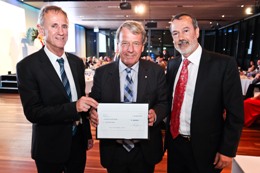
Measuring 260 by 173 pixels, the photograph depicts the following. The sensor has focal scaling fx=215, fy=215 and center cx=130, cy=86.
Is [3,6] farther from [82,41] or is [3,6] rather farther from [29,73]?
[82,41]

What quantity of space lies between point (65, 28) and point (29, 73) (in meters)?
0.37

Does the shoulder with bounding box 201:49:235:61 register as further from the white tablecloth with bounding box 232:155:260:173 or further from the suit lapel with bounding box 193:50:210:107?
the white tablecloth with bounding box 232:155:260:173

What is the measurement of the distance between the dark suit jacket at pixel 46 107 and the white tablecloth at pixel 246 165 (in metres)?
1.17

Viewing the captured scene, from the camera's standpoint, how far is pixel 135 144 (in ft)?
4.79

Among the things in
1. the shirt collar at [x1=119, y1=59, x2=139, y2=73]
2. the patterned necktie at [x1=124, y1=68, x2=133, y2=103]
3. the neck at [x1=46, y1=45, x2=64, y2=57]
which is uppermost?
the neck at [x1=46, y1=45, x2=64, y2=57]

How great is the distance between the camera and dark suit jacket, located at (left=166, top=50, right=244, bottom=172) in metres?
1.41

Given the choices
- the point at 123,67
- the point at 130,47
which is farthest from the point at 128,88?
the point at 130,47

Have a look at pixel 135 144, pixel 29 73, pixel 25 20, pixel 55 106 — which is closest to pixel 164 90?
pixel 135 144

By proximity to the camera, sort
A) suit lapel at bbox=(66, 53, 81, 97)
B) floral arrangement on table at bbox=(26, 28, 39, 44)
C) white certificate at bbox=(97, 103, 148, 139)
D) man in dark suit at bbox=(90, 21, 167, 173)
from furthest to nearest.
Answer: floral arrangement on table at bbox=(26, 28, 39, 44), suit lapel at bbox=(66, 53, 81, 97), man in dark suit at bbox=(90, 21, 167, 173), white certificate at bbox=(97, 103, 148, 139)

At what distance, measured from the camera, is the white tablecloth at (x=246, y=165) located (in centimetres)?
145

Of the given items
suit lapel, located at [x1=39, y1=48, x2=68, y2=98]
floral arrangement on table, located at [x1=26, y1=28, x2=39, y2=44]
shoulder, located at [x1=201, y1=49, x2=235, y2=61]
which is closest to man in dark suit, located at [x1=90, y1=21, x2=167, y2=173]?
suit lapel, located at [x1=39, y1=48, x2=68, y2=98]

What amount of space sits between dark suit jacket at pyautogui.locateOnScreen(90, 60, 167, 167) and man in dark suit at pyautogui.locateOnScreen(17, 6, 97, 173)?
181mm

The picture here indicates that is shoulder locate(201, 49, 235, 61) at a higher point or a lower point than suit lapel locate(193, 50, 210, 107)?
higher

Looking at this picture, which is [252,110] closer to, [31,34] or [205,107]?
[205,107]
